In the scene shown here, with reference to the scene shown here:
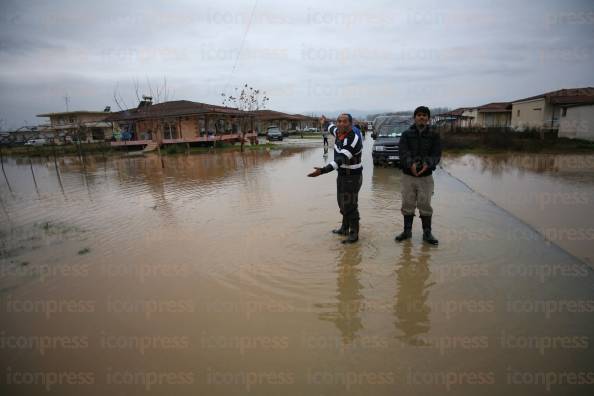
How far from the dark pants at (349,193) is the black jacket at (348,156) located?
9cm

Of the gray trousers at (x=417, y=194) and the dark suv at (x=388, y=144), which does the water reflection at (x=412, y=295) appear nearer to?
the gray trousers at (x=417, y=194)

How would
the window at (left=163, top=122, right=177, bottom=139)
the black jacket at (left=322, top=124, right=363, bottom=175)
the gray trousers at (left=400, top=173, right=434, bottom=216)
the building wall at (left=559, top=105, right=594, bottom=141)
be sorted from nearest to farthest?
the black jacket at (left=322, top=124, right=363, bottom=175)
the gray trousers at (left=400, top=173, right=434, bottom=216)
the building wall at (left=559, top=105, right=594, bottom=141)
the window at (left=163, top=122, right=177, bottom=139)

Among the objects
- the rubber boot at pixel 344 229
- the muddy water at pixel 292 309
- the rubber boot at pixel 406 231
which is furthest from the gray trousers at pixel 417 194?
the rubber boot at pixel 344 229

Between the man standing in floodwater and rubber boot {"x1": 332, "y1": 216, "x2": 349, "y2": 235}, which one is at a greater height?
the man standing in floodwater

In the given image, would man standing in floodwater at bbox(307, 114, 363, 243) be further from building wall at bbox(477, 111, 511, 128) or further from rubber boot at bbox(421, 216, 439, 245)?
building wall at bbox(477, 111, 511, 128)

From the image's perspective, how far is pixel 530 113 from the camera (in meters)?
31.9

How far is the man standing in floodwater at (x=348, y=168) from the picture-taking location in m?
4.93

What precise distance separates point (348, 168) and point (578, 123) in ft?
81.6

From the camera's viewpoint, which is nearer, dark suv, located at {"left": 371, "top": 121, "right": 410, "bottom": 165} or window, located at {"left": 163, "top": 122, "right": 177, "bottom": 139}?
dark suv, located at {"left": 371, "top": 121, "right": 410, "bottom": 165}

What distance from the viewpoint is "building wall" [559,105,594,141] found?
20.8m

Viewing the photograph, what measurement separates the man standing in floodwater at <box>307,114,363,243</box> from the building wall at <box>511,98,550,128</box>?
31.5 m

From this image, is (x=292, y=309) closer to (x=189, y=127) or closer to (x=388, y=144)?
(x=388, y=144)

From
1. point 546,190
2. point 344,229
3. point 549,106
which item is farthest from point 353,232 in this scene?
point 549,106

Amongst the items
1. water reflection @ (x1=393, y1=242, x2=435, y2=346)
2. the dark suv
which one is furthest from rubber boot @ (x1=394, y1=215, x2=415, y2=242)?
the dark suv
